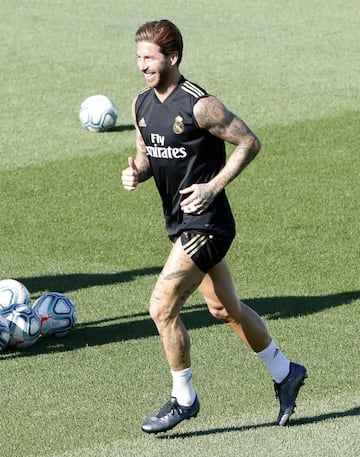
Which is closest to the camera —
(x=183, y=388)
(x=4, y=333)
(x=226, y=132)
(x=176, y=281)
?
(x=226, y=132)

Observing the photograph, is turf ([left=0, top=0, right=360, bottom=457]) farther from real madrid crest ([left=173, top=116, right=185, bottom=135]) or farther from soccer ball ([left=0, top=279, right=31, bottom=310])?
real madrid crest ([left=173, top=116, right=185, bottom=135])

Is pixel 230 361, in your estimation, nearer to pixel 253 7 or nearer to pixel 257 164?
pixel 257 164

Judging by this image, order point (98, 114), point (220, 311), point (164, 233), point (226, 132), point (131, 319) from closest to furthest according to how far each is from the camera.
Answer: point (226, 132) → point (220, 311) → point (131, 319) → point (164, 233) → point (98, 114)

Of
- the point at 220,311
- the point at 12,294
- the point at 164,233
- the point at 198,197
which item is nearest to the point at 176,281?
the point at 220,311

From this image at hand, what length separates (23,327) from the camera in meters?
9.45

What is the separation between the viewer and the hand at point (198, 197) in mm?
7387

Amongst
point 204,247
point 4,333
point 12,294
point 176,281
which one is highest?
point 204,247

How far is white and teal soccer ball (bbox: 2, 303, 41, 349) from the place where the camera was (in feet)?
30.9

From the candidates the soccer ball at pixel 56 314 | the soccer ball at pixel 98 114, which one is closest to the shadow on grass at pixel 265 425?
the soccer ball at pixel 56 314

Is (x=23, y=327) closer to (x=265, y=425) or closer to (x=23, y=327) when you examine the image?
(x=23, y=327)

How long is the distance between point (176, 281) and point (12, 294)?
2.99 metres

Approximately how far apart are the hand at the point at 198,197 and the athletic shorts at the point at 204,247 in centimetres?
20

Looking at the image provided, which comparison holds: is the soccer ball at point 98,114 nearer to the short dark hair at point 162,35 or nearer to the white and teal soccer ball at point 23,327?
the white and teal soccer ball at point 23,327

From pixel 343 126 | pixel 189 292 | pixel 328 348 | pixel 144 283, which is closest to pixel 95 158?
pixel 343 126
